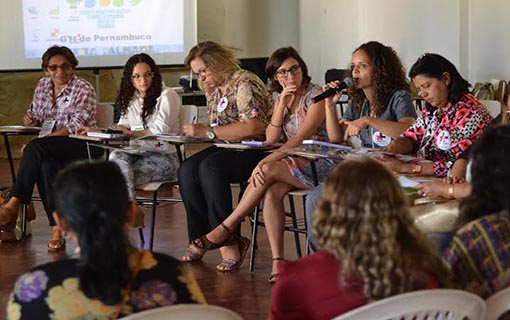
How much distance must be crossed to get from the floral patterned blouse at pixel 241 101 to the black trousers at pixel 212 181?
203 millimetres

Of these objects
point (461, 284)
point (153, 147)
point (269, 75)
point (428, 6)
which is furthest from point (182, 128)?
point (428, 6)

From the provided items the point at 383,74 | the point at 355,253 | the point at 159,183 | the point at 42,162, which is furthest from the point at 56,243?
the point at 355,253

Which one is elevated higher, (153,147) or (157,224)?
(153,147)

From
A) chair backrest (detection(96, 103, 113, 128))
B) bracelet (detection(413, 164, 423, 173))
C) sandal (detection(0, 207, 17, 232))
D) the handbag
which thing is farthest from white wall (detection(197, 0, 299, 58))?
the handbag

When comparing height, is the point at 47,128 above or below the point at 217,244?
above

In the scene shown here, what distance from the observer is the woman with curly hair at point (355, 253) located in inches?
74.4

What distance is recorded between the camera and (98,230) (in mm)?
1865

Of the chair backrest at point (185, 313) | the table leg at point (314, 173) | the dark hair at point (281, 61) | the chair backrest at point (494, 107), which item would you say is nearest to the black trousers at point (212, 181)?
the dark hair at point (281, 61)

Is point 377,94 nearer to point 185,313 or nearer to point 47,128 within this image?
point 47,128

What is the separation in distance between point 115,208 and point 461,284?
0.81 metres

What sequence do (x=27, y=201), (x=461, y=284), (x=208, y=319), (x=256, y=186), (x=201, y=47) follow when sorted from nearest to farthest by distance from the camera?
(x=208, y=319) → (x=461, y=284) → (x=256, y=186) → (x=201, y=47) → (x=27, y=201)

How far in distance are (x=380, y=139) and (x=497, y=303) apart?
241cm

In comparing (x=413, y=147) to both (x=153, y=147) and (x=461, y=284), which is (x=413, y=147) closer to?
(x=153, y=147)

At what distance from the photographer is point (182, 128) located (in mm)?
5215
